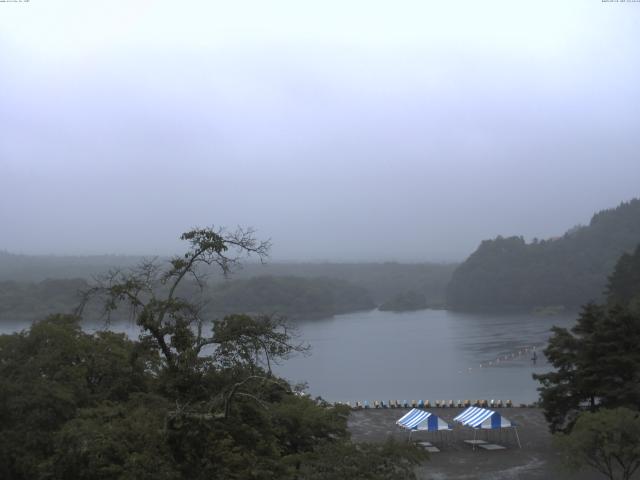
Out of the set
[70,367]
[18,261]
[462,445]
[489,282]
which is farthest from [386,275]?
[70,367]

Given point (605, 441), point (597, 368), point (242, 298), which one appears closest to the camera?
point (605, 441)

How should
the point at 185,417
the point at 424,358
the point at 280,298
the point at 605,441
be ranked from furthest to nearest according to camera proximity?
the point at 280,298, the point at 424,358, the point at 605,441, the point at 185,417

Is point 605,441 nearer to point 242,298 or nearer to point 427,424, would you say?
point 427,424

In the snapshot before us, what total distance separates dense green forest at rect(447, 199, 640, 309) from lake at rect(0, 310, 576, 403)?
19.9 feet

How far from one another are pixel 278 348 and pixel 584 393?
8.08 meters

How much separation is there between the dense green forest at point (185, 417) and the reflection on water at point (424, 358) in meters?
8.21

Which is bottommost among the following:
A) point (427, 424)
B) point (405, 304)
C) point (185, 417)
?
point (405, 304)

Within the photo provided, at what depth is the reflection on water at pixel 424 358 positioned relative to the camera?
80.8ft

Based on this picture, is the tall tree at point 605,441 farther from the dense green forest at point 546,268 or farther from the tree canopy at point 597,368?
the dense green forest at point 546,268

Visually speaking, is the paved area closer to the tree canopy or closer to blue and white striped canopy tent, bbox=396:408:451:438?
blue and white striped canopy tent, bbox=396:408:451:438

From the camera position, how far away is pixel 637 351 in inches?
469

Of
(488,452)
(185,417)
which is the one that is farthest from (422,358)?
(185,417)

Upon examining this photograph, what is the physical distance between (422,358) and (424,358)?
0.40 feet

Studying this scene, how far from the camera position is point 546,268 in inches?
2340
